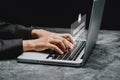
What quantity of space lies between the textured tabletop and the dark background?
975 mm

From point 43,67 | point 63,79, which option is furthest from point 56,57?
point 63,79

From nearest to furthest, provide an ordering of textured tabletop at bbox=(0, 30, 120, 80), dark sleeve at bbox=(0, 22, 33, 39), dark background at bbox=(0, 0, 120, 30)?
textured tabletop at bbox=(0, 30, 120, 80) < dark sleeve at bbox=(0, 22, 33, 39) < dark background at bbox=(0, 0, 120, 30)

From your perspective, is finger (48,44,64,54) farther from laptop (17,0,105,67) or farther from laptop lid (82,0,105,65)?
laptop lid (82,0,105,65)

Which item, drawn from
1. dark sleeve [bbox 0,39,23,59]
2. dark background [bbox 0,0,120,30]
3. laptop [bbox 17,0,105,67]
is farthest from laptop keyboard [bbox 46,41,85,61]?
dark background [bbox 0,0,120,30]

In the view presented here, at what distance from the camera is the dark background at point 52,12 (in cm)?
274

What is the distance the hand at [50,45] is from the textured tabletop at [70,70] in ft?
0.47

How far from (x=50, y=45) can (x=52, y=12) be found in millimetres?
1128

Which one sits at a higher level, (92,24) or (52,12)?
(92,24)

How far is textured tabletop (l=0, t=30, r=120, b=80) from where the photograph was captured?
1.44 m

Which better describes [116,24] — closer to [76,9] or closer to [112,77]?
[76,9]

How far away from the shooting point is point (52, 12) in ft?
9.30

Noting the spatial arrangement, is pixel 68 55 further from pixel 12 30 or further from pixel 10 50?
pixel 12 30

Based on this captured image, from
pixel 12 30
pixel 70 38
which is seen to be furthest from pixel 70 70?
pixel 12 30

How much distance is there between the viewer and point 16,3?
2.89 m
